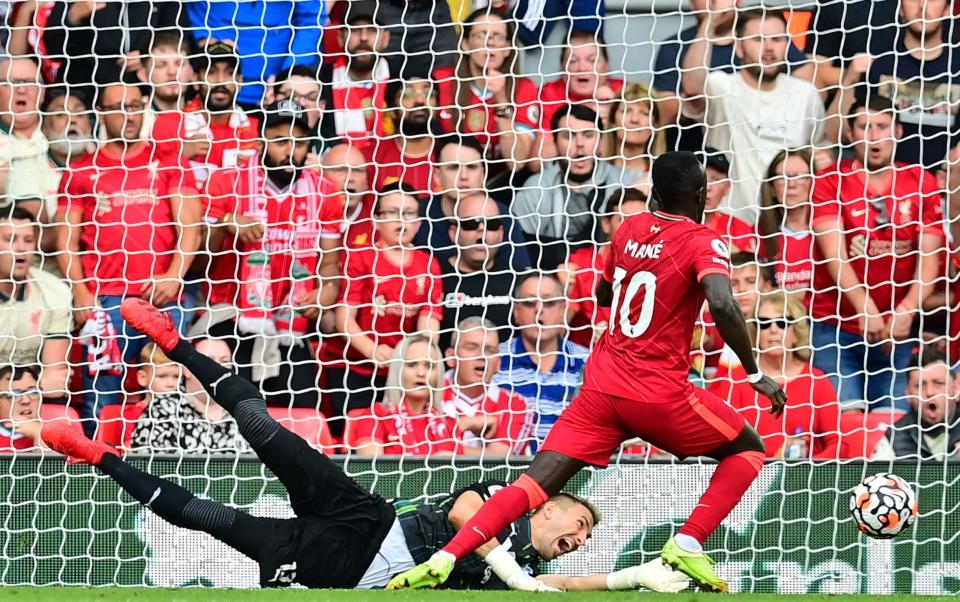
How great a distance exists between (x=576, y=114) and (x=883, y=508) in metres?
3.11

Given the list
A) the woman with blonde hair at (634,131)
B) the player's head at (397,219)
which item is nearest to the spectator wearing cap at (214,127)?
the player's head at (397,219)

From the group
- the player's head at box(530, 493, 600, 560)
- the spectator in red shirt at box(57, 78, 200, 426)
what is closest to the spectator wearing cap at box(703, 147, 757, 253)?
the player's head at box(530, 493, 600, 560)

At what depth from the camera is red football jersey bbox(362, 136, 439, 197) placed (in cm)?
768

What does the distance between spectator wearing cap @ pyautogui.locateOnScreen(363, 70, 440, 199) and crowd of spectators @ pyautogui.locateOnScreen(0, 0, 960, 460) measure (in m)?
0.02

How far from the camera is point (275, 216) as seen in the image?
7.62 m

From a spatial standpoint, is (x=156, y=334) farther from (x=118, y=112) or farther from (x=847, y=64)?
(x=847, y=64)

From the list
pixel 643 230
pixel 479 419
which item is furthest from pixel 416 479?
pixel 643 230

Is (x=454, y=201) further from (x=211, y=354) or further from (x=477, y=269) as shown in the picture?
(x=211, y=354)

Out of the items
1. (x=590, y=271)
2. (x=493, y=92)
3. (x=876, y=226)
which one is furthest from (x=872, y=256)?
(x=493, y=92)

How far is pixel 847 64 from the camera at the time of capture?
7.57 m

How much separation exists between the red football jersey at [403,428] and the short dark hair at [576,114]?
1730 mm

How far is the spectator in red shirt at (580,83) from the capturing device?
7633 millimetres

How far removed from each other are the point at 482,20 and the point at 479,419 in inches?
87.8

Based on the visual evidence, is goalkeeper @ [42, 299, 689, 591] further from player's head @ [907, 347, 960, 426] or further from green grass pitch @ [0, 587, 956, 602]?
player's head @ [907, 347, 960, 426]
